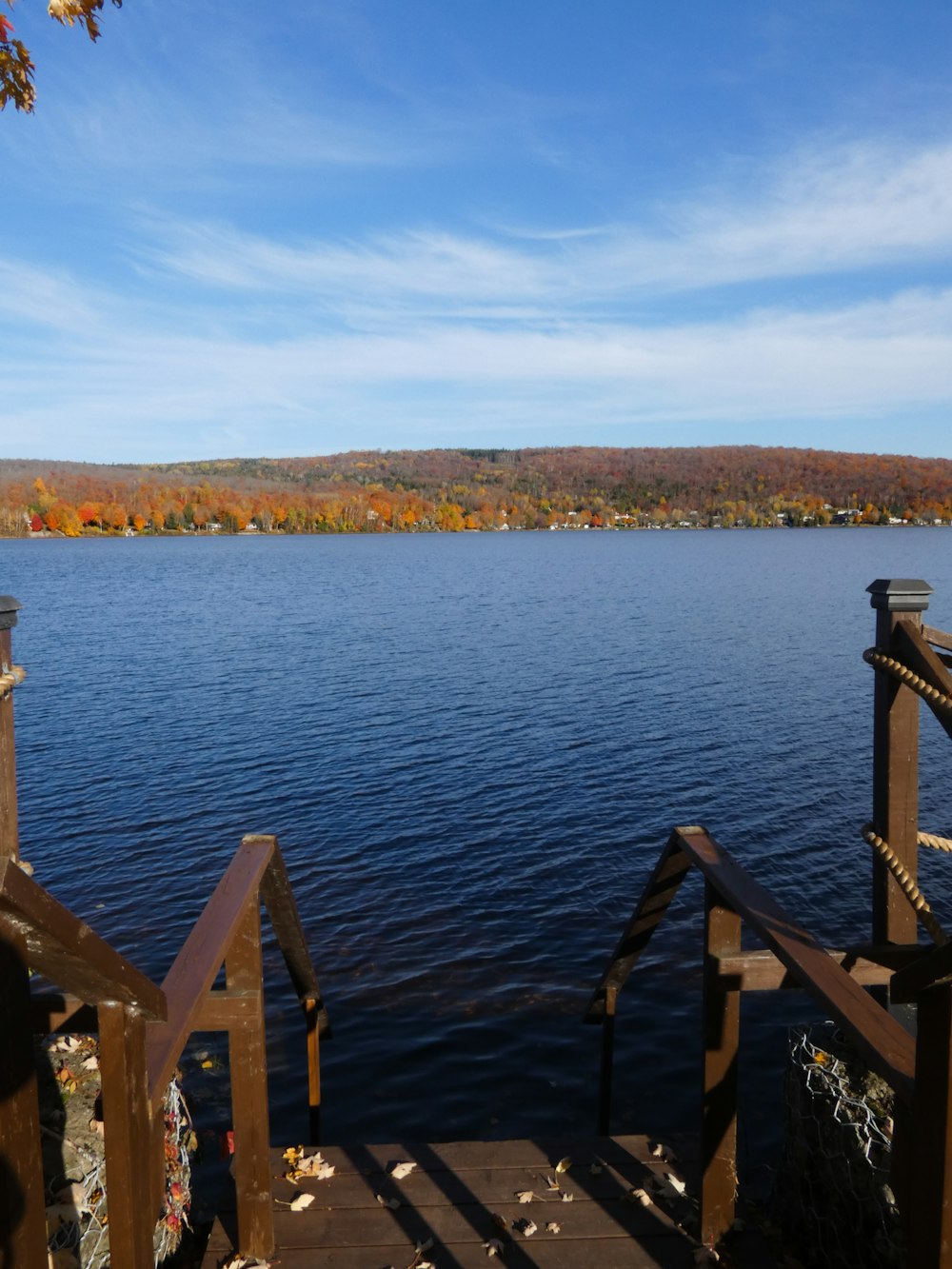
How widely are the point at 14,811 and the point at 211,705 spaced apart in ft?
74.6

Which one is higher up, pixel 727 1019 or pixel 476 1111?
pixel 727 1019

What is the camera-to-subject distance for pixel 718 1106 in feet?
13.5

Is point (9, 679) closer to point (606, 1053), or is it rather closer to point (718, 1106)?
point (718, 1106)

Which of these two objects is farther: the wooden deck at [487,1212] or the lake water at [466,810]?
the lake water at [466,810]

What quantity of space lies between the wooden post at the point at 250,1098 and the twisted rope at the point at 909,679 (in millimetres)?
2688

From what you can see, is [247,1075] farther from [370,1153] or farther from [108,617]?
[108,617]

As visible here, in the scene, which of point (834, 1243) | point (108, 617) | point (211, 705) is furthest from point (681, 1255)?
point (108, 617)

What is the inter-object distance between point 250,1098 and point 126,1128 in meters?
2.05

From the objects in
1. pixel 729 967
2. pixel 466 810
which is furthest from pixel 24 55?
pixel 466 810

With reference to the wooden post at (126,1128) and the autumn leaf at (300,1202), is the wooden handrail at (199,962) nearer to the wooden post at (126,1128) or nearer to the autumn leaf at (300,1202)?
the wooden post at (126,1128)

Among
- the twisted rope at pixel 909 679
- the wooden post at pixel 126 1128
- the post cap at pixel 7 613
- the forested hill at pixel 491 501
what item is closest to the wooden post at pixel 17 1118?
the wooden post at pixel 126 1128

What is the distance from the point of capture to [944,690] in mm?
3760

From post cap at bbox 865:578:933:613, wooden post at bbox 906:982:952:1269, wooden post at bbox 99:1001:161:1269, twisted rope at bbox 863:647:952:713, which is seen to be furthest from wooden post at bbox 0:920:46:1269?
post cap at bbox 865:578:933:613

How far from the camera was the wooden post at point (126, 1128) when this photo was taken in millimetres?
2113
